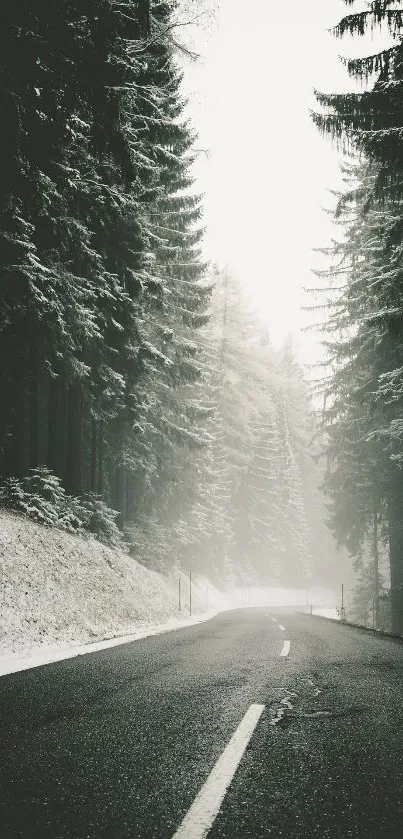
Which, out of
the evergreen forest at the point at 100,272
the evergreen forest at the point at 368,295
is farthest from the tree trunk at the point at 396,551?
the evergreen forest at the point at 100,272

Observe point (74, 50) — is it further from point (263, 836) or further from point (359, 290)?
point (359, 290)

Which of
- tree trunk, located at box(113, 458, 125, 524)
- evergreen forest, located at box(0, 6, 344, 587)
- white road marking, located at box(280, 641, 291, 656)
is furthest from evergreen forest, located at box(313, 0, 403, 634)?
tree trunk, located at box(113, 458, 125, 524)

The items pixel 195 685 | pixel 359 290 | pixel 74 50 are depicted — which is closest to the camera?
pixel 195 685

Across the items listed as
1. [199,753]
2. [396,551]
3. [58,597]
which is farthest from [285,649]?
[396,551]

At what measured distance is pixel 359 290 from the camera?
20.0m

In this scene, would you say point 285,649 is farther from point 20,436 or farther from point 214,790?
point 20,436

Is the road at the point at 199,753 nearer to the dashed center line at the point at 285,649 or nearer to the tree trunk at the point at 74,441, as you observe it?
the dashed center line at the point at 285,649

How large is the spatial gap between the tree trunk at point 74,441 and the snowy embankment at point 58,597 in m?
1.79

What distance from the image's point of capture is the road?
2377 millimetres

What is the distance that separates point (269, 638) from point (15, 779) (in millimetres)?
8726

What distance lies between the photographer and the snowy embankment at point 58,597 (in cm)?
865

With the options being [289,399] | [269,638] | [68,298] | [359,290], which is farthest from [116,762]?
[289,399]

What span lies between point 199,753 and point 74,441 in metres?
13.1

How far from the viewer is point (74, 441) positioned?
621 inches
